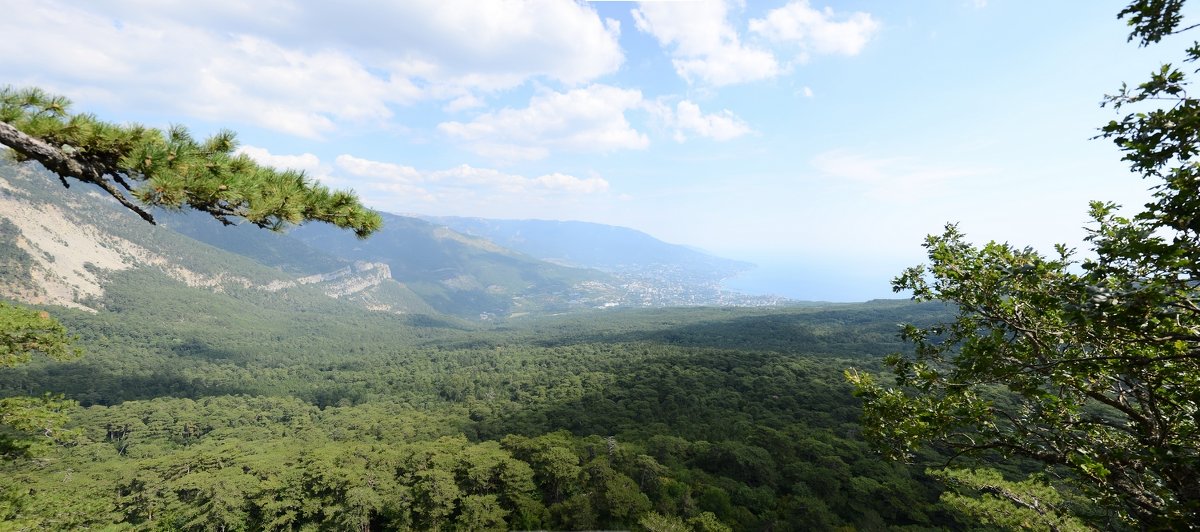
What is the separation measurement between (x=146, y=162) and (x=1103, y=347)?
468 inches

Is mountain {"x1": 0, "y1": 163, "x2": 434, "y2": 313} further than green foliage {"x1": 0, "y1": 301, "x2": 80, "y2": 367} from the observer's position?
Yes

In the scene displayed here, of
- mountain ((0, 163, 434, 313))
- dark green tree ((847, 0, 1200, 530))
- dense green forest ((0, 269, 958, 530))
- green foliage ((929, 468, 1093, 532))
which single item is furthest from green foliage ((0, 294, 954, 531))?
dark green tree ((847, 0, 1200, 530))

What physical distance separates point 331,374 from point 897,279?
128 meters

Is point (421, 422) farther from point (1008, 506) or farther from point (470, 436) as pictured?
point (1008, 506)

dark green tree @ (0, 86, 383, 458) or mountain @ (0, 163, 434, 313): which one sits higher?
dark green tree @ (0, 86, 383, 458)

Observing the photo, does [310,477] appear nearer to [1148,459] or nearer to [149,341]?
[1148,459]

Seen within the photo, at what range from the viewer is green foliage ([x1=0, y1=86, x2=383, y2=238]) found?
190 inches

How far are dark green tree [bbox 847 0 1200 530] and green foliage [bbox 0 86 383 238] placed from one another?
9.36 meters

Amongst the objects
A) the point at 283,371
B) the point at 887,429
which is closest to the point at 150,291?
the point at 283,371

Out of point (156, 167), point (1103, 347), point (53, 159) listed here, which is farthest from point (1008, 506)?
point (53, 159)

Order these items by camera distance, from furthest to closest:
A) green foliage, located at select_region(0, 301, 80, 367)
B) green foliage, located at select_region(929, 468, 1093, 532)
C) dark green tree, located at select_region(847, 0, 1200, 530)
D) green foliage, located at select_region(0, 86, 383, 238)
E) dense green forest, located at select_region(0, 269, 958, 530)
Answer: dense green forest, located at select_region(0, 269, 958, 530), green foliage, located at select_region(0, 301, 80, 367), green foliage, located at select_region(929, 468, 1093, 532), green foliage, located at select_region(0, 86, 383, 238), dark green tree, located at select_region(847, 0, 1200, 530)

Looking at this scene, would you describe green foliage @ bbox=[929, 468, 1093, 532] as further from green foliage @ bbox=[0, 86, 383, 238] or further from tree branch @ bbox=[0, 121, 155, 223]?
tree branch @ bbox=[0, 121, 155, 223]

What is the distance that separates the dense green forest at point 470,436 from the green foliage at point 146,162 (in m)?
17.1

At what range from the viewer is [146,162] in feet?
16.6
